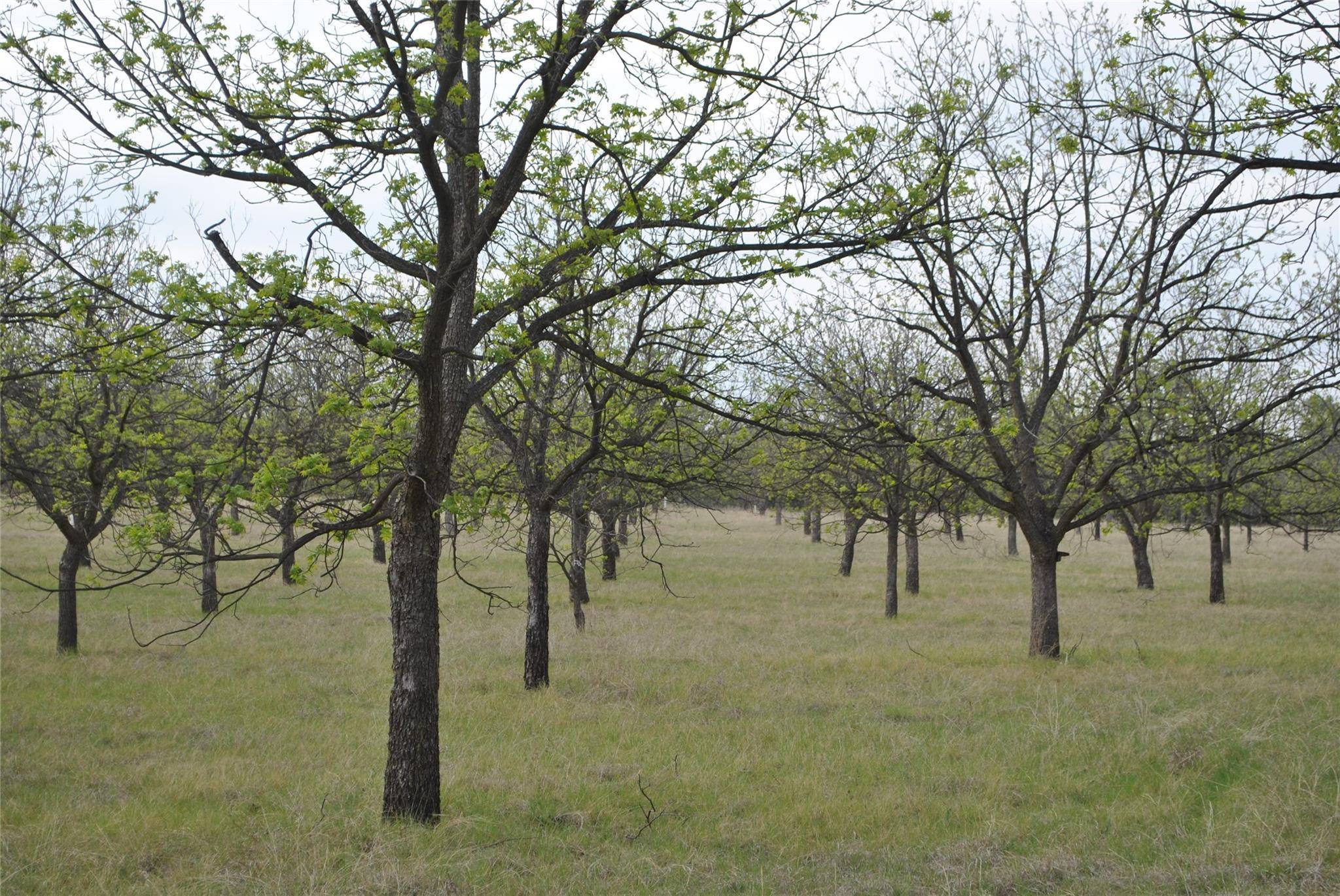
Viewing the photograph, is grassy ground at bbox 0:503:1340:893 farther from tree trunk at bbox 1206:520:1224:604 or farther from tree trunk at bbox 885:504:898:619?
tree trunk at bbox 1206:520:1224:604

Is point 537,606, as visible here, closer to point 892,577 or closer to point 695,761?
point 695,761

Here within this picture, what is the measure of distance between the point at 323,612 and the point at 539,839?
17201 millimetres

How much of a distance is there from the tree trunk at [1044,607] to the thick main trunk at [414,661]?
1092 centimetres

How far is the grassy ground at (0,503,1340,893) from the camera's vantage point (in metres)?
6.84

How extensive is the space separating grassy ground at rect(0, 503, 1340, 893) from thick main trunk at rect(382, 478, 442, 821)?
0.33 metres

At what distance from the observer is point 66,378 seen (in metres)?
10.4

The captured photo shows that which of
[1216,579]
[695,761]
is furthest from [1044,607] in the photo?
[1216,579]

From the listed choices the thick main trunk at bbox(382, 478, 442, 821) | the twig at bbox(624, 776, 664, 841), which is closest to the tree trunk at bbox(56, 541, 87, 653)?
the thick main trunk at bbox(382, 478, 442, 821)

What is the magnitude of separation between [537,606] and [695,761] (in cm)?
509

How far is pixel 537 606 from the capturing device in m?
14.4

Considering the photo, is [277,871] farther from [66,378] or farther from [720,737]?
[66,378]

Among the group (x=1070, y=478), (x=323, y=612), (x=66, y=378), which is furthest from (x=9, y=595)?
(x=1070, y=478)

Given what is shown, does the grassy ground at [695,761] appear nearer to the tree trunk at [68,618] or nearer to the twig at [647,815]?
the twig at [647,815]

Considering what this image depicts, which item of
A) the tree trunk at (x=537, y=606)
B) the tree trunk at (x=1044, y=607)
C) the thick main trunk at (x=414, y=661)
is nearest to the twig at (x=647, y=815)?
the thick main trunk at (x=414, y=661)
